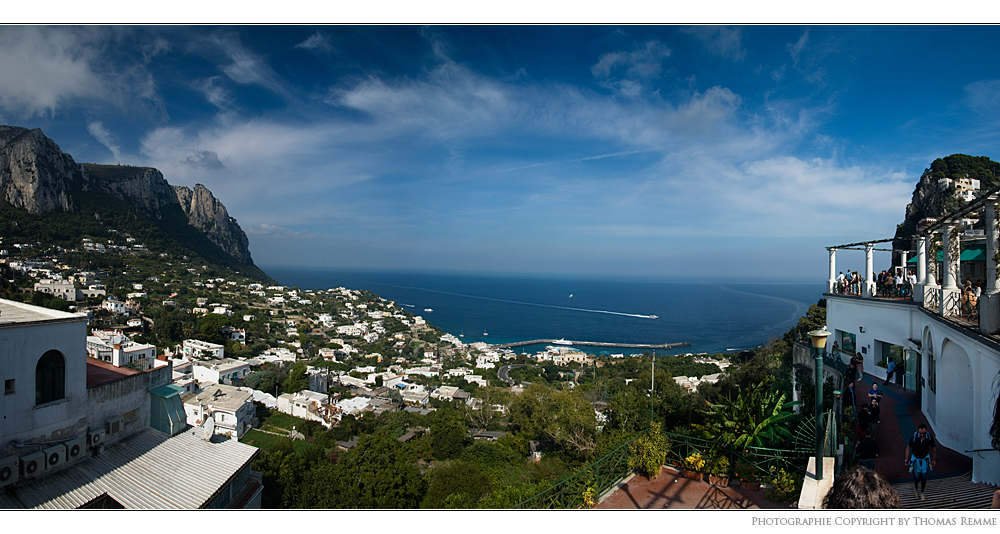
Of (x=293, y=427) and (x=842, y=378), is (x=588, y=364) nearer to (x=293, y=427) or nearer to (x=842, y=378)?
(x=293, y=427)

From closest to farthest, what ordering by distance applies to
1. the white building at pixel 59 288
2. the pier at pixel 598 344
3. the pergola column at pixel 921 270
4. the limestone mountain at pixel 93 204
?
the pergola column at pixel 921 270 → the white building at pixel 59 288 → the limestone mountain at pixel 93 204 → the pier at pixel 598 344

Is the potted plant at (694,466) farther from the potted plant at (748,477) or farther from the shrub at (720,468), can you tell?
the potted plant at (748,477)

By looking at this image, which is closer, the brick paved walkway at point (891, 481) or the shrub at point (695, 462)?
the brick paved walkway at point (891, 481)

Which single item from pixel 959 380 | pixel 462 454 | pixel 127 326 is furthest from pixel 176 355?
pixel 959 380

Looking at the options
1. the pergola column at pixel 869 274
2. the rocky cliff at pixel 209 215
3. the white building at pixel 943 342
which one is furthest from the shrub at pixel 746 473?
the rocky cliff at pixel 209 215

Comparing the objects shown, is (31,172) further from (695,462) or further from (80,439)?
(695,462)

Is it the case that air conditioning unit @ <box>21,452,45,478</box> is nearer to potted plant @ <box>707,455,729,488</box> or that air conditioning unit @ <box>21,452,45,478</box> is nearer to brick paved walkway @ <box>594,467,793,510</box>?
brick paved walkway @ <box>594,467,793,510</box>
